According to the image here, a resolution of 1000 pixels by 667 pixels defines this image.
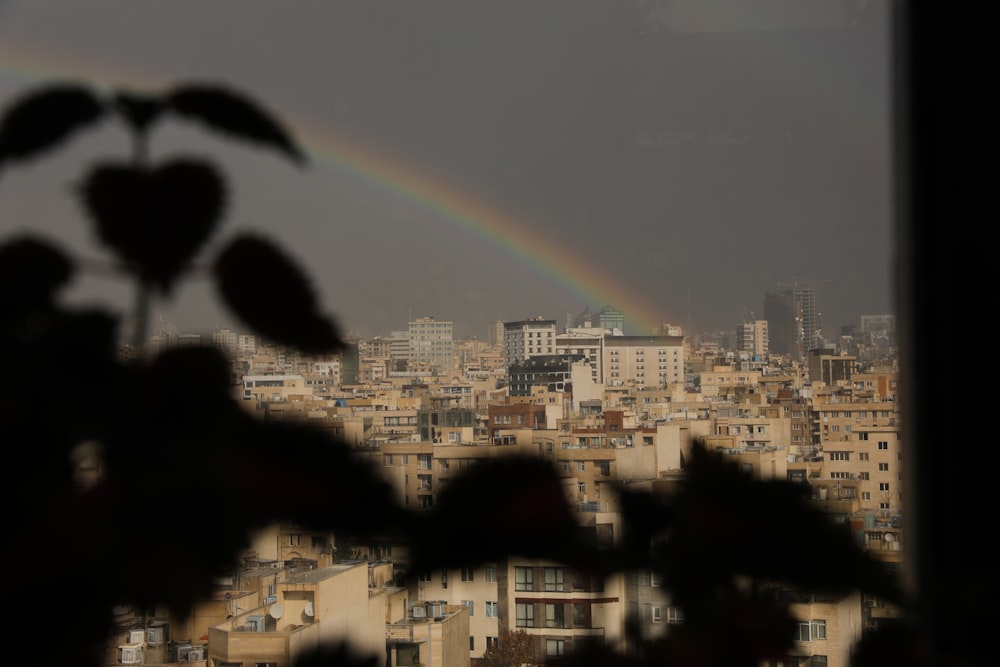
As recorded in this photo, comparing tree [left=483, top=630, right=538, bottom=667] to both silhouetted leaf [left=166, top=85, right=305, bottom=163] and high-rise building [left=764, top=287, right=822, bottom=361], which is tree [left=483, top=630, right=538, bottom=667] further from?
high-rise building [left=764, top=287, right=822, bottom=361]

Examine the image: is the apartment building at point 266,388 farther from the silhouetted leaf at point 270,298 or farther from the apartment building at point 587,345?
the apartment building at point 587,345

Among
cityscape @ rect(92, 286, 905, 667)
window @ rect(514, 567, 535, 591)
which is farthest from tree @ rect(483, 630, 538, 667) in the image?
window @ rect(514, 567, 535, 591)

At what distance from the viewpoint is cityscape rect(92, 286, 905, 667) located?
29cm

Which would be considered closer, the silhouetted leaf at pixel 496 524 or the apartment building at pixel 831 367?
the silhouetted leaf at pixel 496 524

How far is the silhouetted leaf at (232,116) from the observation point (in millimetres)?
245

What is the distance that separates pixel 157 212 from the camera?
0.80 feet

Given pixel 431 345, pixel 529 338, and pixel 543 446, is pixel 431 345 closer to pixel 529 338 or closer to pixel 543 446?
pixel 529 338

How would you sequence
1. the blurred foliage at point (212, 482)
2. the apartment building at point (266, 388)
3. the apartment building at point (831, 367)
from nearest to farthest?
the blurred foliage at point (212, 482)
the apartment building at point (266, 388)
the apartment building at point (831, 367)

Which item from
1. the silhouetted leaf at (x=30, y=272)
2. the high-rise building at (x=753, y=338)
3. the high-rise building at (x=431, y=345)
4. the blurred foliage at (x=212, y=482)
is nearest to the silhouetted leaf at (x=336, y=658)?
the blurred foliage at (x=212, y=482)

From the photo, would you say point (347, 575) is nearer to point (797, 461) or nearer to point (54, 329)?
point (54, 329)

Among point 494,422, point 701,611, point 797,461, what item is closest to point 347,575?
point 701,611

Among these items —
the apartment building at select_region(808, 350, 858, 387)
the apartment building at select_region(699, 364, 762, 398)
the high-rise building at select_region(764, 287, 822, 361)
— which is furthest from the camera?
the apartment building at select_region(699, 364, 762, 398)

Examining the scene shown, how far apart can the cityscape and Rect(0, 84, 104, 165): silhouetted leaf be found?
0.19ft

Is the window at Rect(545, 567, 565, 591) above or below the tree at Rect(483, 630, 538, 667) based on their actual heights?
above
